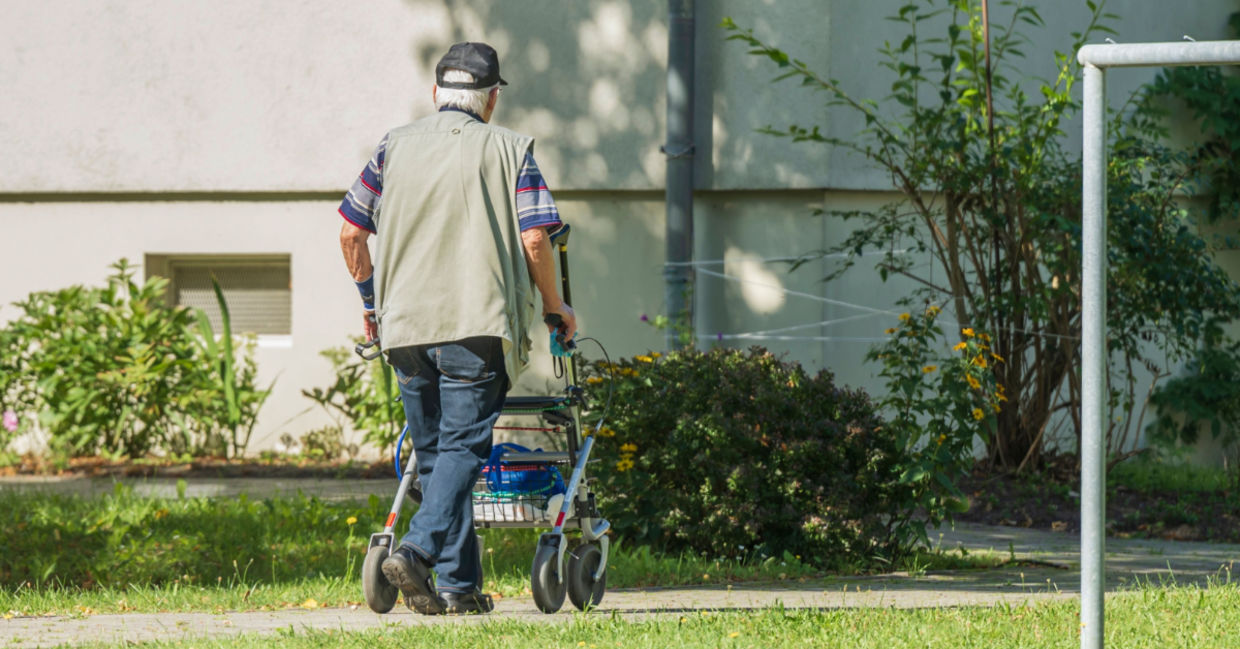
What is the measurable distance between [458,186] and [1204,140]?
8647 millimetres

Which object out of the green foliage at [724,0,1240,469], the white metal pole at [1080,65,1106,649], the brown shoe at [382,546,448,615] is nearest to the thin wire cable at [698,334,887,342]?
the green foliage at [724,0,1240,469]

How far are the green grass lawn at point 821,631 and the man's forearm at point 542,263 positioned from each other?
3.32ft

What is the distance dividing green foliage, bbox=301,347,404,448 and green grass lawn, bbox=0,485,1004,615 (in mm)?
2854

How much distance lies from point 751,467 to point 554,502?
156 centimetres

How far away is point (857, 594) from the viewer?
5359mm

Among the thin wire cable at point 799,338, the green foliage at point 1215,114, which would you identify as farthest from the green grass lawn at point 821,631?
the green foliage at point 1215,114

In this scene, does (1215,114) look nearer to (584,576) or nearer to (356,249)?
(584,576)

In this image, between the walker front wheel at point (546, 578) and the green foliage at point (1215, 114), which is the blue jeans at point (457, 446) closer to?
the walker front wheel at point (546, 578)

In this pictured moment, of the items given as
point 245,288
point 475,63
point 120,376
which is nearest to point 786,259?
point 245,288

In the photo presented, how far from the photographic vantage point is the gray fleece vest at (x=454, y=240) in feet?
14.8

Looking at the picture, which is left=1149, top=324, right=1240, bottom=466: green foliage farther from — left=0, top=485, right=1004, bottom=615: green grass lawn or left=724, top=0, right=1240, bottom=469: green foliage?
left=0, top=485, right=1004, bottom=615: green grass lawn

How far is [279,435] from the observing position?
1064 cm

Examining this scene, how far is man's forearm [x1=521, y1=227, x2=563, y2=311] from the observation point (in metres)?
4.57

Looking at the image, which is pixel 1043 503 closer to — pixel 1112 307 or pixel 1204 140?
pixel 1112 307
